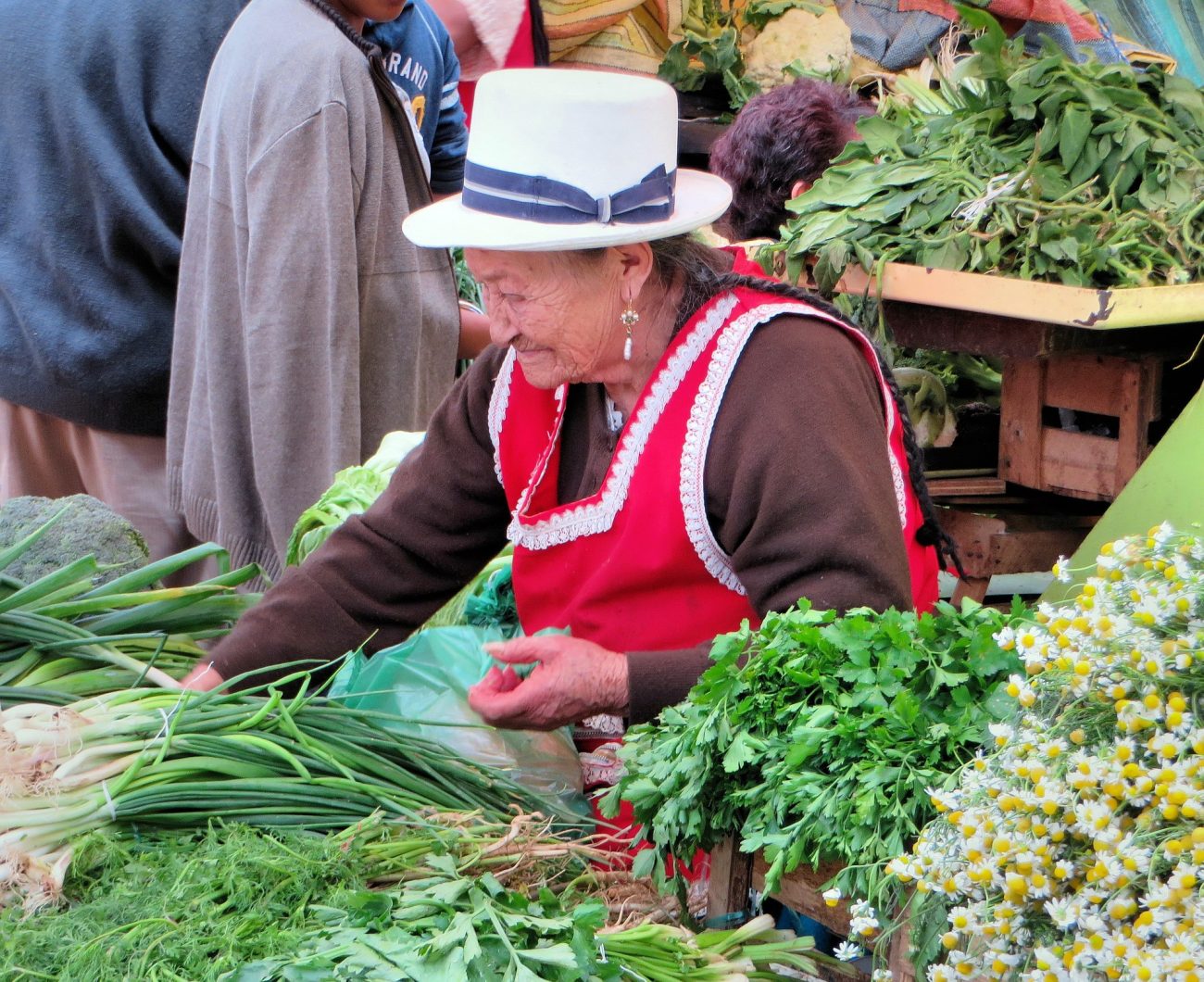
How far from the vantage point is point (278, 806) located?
1.72 meters

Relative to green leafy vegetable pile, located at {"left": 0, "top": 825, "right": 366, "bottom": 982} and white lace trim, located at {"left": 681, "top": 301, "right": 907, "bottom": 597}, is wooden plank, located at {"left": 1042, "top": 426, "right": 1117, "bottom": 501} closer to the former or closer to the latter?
white lace trim, located at {"left": 681, "top": 301, "right": 907, "bottom": 597}

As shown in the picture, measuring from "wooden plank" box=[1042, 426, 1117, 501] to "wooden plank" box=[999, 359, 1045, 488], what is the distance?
25 millimetres

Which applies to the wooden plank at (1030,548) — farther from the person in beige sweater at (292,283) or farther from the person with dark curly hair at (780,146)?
the person in beige sweater at (292,283)

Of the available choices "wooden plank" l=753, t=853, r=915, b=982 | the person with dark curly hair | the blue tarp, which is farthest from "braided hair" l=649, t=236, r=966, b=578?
the blue tarp

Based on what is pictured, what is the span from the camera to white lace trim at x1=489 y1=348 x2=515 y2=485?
7.67 ft

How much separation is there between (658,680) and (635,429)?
0.43m

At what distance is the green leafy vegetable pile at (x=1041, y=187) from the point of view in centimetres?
291

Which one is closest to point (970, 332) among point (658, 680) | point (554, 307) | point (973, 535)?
point (973, 535)

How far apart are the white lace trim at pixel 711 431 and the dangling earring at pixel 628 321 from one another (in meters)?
0.15

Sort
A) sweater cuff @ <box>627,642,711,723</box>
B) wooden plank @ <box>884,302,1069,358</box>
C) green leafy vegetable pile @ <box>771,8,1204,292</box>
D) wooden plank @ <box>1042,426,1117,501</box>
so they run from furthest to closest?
wooden plank @ <box>1042,426,1117,501</box> < green leafy vegetable pile @ <box>771,8,1204,292</box> < wooden plank @ <box>884,302,1069,358</box> < sweater cuff @ <box>627,642,711,723</box>

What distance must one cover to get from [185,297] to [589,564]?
1594 mm

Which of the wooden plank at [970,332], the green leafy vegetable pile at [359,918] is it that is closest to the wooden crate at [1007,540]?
the wooden plank at [970,332]

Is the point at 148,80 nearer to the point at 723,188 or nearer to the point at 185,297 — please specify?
the point at 185,297

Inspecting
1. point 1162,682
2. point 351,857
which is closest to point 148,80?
point 351,857
